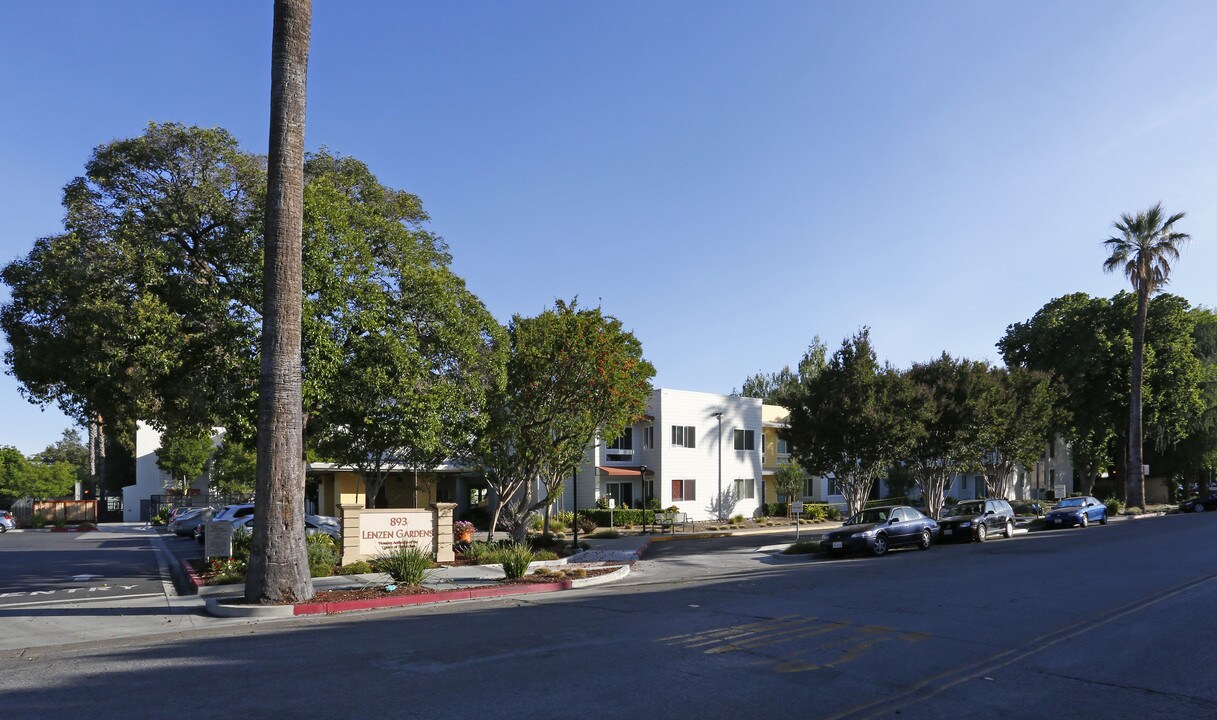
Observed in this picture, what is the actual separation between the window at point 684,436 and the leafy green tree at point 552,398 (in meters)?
18.4

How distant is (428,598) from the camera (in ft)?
50.8

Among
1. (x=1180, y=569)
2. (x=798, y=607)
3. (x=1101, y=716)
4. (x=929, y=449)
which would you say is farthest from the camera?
(x=929, y=449)

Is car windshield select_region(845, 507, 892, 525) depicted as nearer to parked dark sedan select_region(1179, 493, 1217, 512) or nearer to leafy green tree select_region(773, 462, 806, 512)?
leafy green tree select_region(773, 462, 806, 512)

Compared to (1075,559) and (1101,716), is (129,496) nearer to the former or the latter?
(1075,559)

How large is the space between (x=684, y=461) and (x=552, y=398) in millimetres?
20777

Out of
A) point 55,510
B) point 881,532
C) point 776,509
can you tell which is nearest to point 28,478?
point 55,510

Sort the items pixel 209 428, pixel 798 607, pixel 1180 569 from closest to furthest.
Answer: pixel 798 607, pixel 1180 569, pixel 209 428

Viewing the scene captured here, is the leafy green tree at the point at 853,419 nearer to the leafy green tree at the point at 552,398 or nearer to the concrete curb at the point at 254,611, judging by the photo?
the leafy green tree at the point at 552,398

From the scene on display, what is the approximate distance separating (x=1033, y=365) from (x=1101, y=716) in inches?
2098

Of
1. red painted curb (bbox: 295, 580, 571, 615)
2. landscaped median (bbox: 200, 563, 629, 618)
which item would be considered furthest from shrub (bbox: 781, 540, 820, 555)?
red painted curb (bbox: 295, 580, 571, 615)

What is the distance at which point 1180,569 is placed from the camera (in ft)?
58.2

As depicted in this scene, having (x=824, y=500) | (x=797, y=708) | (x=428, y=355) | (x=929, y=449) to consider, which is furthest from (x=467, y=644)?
(x=824, y=500)

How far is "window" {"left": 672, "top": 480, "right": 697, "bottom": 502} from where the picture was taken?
43688 millimetres

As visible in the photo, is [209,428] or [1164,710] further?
[209,428]
